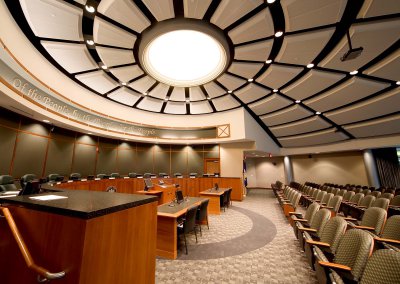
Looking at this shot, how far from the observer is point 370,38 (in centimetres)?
394

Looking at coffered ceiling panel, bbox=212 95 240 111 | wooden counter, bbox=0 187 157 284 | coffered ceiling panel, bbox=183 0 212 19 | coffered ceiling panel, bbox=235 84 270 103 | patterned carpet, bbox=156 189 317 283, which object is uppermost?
coffered ceiling panel, bbox=183 0 212 19

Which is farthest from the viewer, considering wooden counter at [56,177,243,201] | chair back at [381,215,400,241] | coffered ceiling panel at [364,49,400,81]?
wooden counter at [56,177,243,201]

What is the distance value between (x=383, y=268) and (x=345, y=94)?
6953mm

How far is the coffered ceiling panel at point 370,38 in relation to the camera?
3.63 metres

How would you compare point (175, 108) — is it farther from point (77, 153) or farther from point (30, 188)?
point (30, 188)

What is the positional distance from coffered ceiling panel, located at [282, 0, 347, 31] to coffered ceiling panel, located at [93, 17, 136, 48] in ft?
12.5

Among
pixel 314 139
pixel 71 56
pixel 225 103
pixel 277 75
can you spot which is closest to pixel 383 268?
pixel 277 75

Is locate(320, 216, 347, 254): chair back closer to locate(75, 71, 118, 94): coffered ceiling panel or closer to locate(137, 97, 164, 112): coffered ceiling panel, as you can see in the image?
locate(75, 71, 118, 94): coffered ceiling panel

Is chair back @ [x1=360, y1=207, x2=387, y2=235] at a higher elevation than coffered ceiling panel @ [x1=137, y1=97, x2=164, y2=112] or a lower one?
lower

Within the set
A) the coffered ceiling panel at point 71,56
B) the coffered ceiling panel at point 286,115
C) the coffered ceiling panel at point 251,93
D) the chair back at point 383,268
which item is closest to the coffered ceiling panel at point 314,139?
Answer: the coffered ceiling panel at point 286,115

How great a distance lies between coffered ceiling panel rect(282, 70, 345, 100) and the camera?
5.59 metres

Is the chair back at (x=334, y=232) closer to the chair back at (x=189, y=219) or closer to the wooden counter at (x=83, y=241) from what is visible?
the chair back at (x=189, y=219)

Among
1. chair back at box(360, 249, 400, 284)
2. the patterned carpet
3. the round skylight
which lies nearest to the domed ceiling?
the round skylight

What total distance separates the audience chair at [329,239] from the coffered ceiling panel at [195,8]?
15.4 ft
